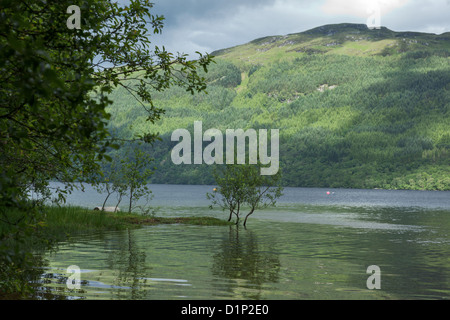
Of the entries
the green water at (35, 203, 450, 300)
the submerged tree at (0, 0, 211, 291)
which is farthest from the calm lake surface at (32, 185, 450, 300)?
the submerged tree at (0, 0, 211, 291)

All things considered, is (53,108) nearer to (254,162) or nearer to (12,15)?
(12,15)

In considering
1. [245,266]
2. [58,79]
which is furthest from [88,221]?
[58,79]

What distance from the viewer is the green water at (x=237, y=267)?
1770 centimetres

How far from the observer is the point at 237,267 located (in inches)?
968

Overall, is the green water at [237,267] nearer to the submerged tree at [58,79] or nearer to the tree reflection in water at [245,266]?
the tree reflection in water at [245,266]

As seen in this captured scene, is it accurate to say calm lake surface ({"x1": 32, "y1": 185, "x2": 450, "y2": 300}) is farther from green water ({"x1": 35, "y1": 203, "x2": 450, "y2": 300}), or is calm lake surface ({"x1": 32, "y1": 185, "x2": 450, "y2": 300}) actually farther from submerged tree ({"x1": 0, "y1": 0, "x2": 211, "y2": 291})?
submerged tree ({"x1": 0, "y1": 0, "x2": 211, "y2": 291})

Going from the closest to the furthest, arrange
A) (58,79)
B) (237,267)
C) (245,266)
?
(58,79) → (237,267) → (245,266)

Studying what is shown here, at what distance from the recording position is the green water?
17703mm

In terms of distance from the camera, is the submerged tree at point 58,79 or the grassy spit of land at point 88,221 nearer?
the submerged tree at point 58,79

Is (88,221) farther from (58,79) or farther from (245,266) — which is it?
(58,79)

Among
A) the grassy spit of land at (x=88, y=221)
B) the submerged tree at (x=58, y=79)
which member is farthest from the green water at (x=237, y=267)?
the submerged tree at (x=58, y=79)

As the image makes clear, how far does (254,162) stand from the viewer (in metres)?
51.7
